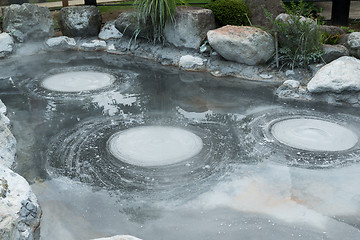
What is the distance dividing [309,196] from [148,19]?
5.32 meters

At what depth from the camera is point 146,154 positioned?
411 cm

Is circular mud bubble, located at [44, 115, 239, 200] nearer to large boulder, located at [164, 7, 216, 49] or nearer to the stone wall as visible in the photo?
the stone wall

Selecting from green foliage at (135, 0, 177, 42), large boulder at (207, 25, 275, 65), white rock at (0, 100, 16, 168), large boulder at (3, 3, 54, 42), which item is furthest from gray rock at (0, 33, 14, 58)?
white rock at (0, 100, 16, 168)

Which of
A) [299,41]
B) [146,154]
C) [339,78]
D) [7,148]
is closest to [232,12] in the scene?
[299,41]

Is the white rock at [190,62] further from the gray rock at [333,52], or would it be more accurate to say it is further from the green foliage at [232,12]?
the gray rock at [333,52]

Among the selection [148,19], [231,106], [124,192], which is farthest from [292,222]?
[148,19]

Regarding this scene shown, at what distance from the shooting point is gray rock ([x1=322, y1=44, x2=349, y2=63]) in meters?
6.31

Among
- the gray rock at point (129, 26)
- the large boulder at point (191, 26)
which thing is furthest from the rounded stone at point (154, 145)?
the gray rock at point (129, 26)

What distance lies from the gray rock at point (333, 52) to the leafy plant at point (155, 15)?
2848mm

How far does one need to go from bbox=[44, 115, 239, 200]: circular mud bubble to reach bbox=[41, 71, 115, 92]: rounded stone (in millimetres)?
1397

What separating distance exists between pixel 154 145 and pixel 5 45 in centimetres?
525

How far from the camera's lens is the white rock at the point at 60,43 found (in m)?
8.49

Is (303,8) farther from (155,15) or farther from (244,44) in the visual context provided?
(155,15)

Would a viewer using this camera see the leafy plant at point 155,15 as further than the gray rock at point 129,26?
No
